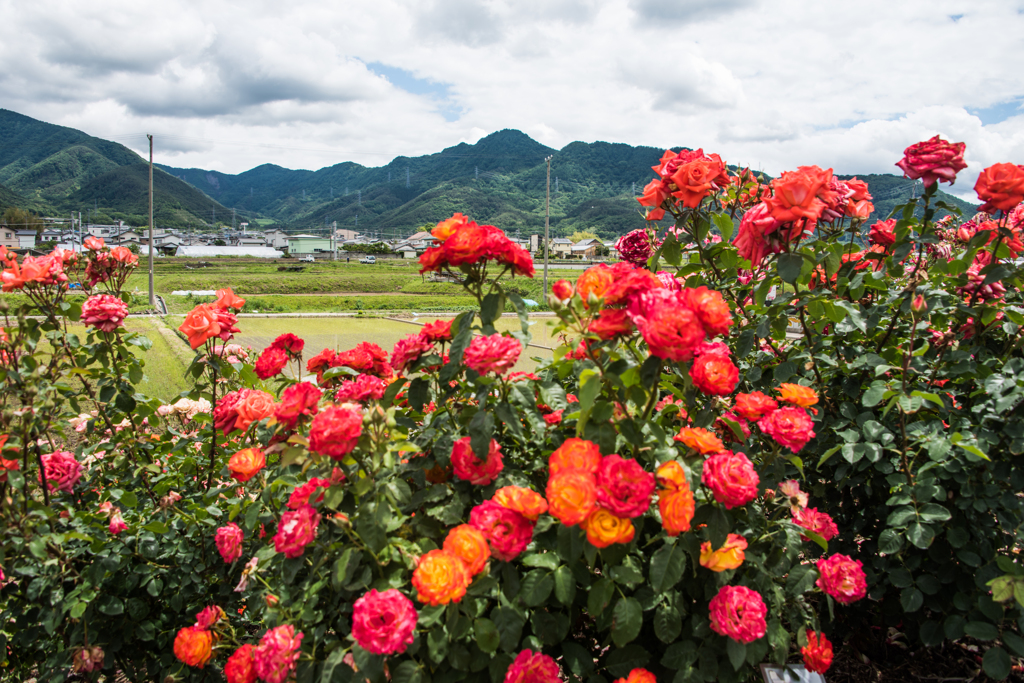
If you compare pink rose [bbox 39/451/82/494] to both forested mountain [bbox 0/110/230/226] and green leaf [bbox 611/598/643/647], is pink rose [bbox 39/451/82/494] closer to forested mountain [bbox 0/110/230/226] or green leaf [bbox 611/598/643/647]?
green leaf [bbox 611/598/643/647]

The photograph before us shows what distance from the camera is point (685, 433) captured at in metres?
1.13

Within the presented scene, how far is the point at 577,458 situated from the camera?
980 mm

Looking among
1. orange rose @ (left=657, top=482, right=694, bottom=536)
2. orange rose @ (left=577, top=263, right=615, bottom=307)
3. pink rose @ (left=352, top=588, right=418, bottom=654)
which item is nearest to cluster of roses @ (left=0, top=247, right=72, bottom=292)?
pink rose @ (left=352, top=588, right=418, bottom=654)

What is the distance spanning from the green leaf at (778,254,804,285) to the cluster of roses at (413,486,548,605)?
0.84 meters

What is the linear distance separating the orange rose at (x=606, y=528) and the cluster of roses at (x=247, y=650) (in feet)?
2.05

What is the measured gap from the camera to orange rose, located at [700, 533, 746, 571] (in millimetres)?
1039

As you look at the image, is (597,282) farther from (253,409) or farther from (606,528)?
(253,409)

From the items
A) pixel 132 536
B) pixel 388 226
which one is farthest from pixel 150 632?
pixel 388 226

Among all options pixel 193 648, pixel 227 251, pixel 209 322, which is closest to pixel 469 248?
pixel 209 322

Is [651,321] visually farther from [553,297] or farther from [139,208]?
[139,208]

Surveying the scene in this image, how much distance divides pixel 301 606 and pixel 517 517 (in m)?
0.53

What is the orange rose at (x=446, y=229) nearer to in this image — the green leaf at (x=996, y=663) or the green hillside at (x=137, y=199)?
the green leaf at (x=996, y=663)

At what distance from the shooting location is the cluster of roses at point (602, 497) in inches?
36.1

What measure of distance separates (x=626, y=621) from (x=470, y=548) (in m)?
0.35
